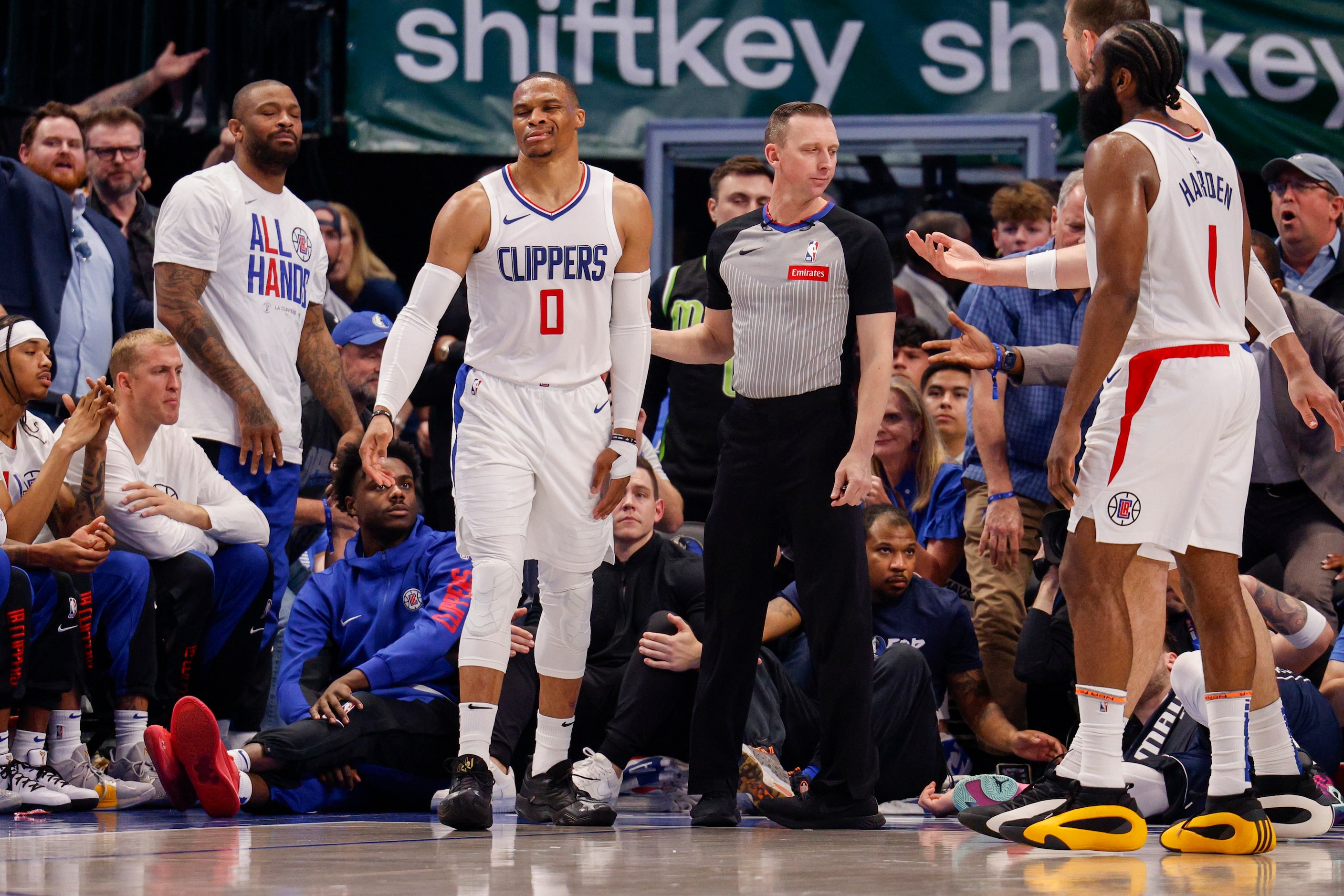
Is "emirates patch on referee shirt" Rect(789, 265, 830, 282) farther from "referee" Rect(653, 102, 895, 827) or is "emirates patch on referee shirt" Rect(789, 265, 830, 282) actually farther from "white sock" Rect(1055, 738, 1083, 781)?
"white sock" Rect(1055, 738, 1083, 781)

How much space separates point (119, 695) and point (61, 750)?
27 centimetres

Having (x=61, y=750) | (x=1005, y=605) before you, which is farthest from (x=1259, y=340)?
(x=61, y=750)

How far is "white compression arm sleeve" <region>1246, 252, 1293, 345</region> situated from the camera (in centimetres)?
443

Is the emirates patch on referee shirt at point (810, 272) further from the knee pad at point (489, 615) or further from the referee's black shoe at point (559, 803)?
the referee's black shoe at point (559, 803)

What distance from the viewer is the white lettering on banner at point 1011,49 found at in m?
8.09

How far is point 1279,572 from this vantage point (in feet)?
19.1

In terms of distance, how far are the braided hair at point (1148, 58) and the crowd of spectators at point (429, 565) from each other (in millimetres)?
843

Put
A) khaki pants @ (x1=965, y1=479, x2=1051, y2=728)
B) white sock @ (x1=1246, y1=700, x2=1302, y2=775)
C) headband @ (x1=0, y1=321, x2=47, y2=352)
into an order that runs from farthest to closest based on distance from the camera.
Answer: khaki pants @ (x1=965, y1=479, x2=1051, y2=728), headband @ (x1=0, y1=321, x2=47, y2=352), white sock @ (x1=1246, y1=700, x2=1302, y2=775)

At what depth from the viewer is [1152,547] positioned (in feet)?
14.3

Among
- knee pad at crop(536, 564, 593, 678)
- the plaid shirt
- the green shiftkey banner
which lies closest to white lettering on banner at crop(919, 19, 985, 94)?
the green shiftkey banner

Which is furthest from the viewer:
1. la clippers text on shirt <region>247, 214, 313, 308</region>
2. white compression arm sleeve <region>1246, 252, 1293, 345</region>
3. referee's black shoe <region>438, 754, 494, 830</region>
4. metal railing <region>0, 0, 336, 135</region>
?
metal railing <region>0, 0, 336, 135</region>

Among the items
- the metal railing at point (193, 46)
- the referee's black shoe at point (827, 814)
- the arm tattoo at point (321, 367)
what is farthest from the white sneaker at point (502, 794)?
the metal railing at point (193, 46)

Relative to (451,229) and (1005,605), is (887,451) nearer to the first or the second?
(1005,605)

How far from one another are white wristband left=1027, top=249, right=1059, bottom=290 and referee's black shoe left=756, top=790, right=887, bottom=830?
62.5 inches
